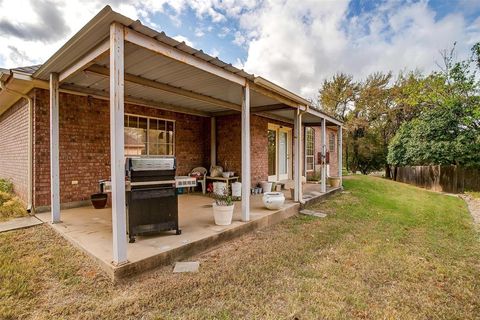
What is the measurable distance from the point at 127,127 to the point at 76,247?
3.72 metres

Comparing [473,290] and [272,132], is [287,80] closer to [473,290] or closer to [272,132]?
[272,132]

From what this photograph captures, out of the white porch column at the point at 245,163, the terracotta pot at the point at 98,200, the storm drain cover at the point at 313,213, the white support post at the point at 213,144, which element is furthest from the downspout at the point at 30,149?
the storm drain cover at the point at 313,213

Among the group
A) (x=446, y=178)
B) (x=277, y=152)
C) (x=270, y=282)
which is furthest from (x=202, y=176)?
(x=446, y=178)

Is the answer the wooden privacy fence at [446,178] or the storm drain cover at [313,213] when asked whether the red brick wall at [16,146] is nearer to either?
the storm drain cover at [313,213]

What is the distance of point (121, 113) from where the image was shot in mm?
2777

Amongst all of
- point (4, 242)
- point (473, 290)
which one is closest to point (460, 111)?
point (473, 290)

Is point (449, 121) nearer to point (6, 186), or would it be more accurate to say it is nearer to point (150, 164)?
point (150, 164)

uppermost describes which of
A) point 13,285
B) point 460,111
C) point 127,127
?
point 460,111

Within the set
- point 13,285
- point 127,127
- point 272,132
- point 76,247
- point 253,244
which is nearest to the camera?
point 13,285

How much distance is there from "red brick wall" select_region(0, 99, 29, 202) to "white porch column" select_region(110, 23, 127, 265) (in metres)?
4.40

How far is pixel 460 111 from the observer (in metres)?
13.3

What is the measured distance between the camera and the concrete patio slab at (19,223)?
432 centimetres

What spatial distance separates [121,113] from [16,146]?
570 cm

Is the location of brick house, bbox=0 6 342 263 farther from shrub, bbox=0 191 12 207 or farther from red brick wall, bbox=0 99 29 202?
shrub, bbox=0 191 12 207
